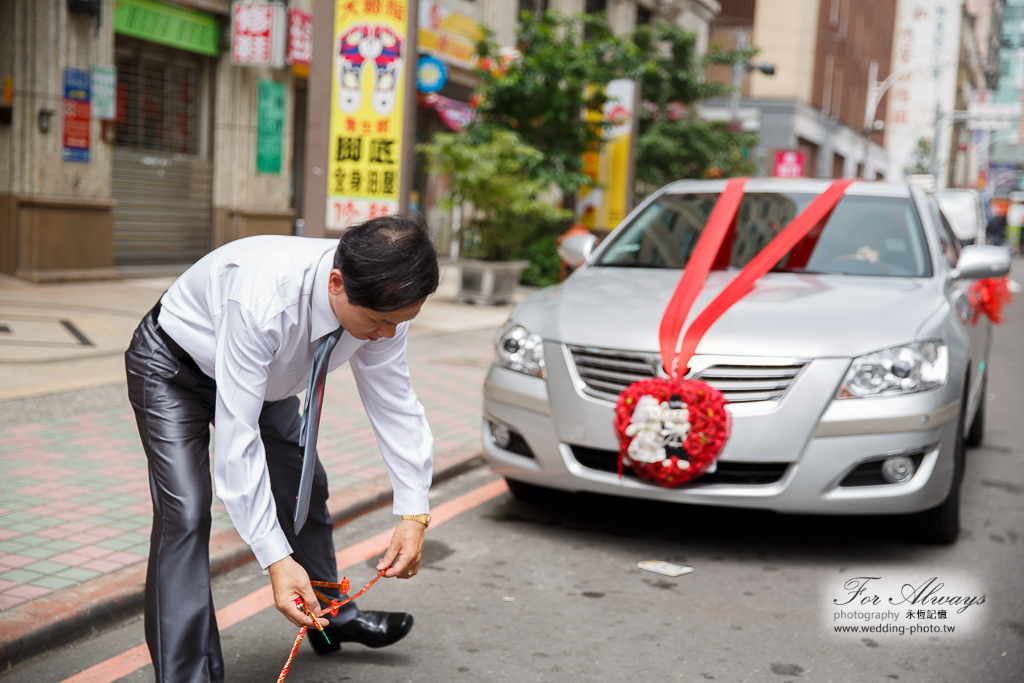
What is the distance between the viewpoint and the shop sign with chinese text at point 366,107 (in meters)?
10.4

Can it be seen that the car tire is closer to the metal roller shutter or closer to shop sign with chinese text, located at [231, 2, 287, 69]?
the metal roller shutter

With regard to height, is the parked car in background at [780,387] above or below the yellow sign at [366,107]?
below

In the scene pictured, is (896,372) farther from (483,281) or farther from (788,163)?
(788,163)

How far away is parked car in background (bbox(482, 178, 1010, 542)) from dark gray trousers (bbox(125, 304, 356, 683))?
192 centimetres

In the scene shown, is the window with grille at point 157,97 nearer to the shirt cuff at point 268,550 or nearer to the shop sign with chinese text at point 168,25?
the shop sign with chinese text at point 168,25

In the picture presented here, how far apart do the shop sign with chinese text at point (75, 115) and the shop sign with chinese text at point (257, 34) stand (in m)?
2.48

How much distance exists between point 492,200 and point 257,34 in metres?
3.81

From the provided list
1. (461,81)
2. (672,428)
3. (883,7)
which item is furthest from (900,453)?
(883,7)

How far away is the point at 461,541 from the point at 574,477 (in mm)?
600

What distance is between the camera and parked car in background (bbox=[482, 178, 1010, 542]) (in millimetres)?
3979

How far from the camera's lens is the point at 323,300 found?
2.37m

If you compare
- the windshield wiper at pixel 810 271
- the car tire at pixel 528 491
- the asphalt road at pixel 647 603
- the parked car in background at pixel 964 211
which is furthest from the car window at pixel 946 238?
the parked car in background at pixel 964 211

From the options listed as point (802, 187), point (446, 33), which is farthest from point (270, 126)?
point (802, 187)

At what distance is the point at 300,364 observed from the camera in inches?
100
